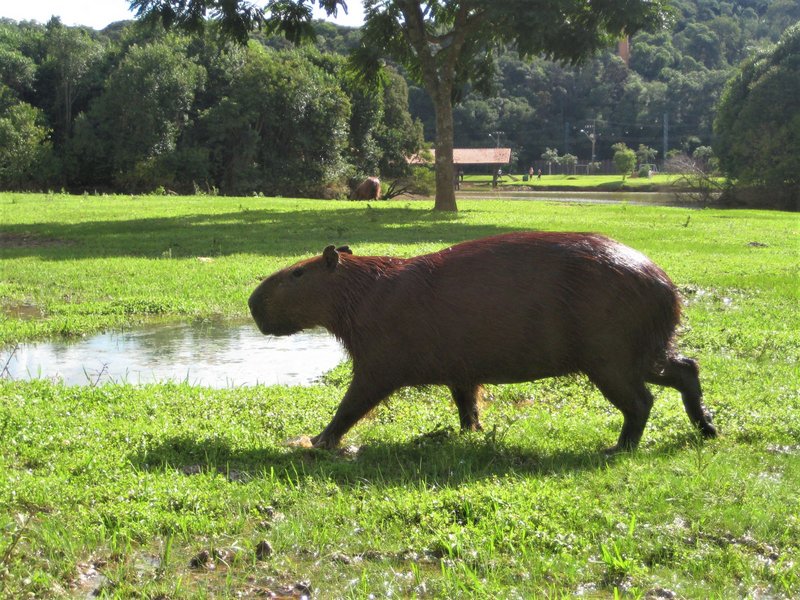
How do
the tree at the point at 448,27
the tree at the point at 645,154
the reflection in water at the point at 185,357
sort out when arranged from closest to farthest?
the reflection in water at the point at 185,357 → the tree at the point at 448,27 → the tree at the point at 645,154

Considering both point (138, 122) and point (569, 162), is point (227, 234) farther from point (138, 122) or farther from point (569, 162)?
point (569, 162)

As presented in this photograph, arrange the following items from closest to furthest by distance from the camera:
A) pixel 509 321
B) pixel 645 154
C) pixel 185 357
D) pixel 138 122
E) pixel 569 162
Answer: pixel 509 321 → pixel 185 357 → pixel 138 122 → pixel 645 154 → pixel 569 162

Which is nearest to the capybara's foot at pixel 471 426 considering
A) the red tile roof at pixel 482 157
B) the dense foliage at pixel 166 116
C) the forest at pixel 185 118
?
the forest at pixel 185 118

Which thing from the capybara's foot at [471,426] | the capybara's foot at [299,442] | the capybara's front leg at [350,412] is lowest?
the capybara's foot at [299,442]

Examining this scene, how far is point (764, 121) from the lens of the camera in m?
41.9

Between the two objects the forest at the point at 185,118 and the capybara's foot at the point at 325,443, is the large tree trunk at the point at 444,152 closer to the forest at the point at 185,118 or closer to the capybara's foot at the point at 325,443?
the forest at the point at 185,118

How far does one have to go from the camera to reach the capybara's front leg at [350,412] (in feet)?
16.5

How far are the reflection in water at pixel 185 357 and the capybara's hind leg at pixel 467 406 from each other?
1376 mm

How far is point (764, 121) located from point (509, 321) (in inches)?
1624

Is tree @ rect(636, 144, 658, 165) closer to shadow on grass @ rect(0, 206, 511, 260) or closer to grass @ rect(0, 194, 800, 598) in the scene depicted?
shadow on grass @ rect(0, 206, 511, 260)

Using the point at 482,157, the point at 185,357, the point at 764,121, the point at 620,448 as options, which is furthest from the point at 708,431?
the point at 482,157

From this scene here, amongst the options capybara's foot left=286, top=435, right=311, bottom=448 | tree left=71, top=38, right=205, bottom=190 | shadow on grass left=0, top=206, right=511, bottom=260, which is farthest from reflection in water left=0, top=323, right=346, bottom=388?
tree left=71, top=38, right=205, bottom=190

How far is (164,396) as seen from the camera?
19.5 ft

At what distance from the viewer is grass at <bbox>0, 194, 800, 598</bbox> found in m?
3.36
